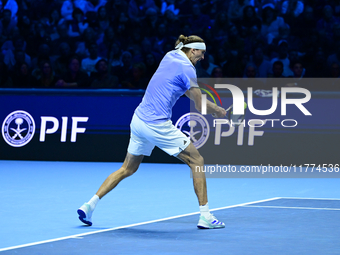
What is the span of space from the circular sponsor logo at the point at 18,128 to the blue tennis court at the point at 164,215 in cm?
191

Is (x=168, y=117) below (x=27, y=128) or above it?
above

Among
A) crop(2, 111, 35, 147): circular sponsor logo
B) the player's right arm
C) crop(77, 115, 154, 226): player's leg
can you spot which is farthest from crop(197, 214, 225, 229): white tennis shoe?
crop(2, 111, 35, 147): circular sponsor logo

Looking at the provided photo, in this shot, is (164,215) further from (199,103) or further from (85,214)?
(199,103)

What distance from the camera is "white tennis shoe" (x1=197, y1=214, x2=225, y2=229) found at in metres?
5.50

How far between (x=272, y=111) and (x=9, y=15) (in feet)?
20.0

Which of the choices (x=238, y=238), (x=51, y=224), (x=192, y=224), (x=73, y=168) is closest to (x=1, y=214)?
(x=51, y=224)

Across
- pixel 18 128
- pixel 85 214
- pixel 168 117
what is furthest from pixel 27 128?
pixel 168 117

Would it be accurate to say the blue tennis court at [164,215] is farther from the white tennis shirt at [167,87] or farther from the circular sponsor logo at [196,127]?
the circular sponsor logo at [196,127]

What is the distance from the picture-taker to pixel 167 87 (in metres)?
5.61

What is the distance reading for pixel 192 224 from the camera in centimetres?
578

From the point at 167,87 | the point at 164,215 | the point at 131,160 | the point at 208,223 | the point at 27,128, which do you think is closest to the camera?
the point at 208,223

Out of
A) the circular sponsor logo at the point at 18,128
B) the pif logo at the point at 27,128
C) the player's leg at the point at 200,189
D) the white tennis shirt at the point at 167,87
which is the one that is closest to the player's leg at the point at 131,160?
the white tennis shirt at the point at 167,87

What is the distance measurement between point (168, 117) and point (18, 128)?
23.5ft

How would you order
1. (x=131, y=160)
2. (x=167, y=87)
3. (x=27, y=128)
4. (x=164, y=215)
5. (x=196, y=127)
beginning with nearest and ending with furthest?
(x=167, y=87) → (x=131, y=160) → (x=164, y=215) → (x=196, y=127) → (x=27, y=128)
